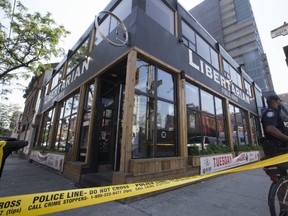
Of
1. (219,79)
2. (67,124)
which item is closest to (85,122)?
(67,124)

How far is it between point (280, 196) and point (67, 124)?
8.57 metres

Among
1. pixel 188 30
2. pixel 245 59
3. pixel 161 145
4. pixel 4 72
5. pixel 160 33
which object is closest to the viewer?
pixel 161 145

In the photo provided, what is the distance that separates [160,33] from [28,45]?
10.6 meters

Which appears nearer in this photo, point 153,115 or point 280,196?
point 280,196

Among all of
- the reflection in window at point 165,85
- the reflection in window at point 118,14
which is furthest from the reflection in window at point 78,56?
the reflection in window at point 165,85

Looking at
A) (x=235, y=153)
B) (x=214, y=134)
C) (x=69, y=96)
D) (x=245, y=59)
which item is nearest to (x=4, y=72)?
(x=69, y=96)

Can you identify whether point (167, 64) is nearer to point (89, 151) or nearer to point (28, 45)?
point (89, 151)

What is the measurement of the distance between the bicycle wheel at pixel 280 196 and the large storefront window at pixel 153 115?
3.05 metres

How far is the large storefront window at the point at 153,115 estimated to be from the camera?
16.2 ft

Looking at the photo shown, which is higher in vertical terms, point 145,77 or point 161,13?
point 161,13

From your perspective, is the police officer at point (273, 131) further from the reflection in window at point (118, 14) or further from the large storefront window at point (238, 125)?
the large storefront window at point (238, 125)

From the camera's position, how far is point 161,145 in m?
5.32

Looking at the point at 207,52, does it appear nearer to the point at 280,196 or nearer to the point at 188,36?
the point at 188,36

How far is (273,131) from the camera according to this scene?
2.64 m
